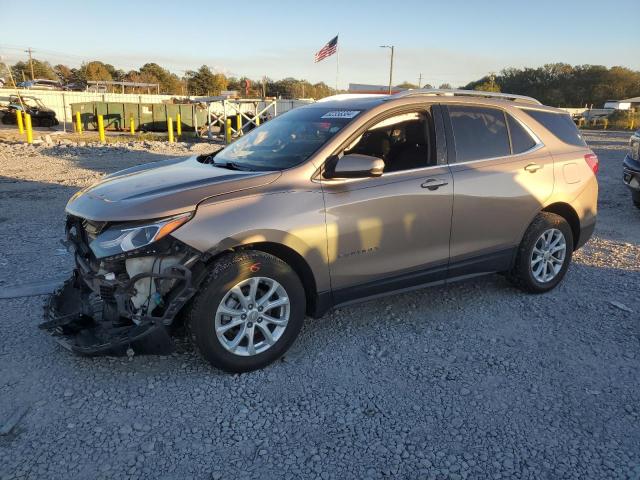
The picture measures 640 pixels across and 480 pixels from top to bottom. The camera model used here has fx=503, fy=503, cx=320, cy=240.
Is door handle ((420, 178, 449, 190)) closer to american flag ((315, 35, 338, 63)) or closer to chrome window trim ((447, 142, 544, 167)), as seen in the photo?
chrome window trim ((447, 142, 544, 167))

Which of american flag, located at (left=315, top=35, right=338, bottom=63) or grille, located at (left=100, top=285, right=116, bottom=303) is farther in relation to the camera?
american flag, located at (left=315, top=35, right=338, bottom=63)

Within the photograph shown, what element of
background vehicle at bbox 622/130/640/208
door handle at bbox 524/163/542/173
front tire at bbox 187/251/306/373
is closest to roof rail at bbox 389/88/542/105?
door handle at bbox 524/163/542/173

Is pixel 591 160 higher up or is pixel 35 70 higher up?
pixel 35 70

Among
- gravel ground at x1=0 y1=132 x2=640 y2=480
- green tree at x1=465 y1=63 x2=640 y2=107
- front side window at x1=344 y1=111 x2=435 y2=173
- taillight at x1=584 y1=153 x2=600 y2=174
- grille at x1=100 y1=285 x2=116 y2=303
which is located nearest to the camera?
gravel ground at x1=0 y1=132 x2=640 y2=480

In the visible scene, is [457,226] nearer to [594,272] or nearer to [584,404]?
[584,404]

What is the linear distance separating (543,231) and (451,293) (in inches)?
39.6

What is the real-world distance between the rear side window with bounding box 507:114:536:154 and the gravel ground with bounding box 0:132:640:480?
1.39 metres

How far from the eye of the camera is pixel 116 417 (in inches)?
114

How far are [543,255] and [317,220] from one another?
2500mm

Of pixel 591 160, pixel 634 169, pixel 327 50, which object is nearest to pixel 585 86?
pixel 327 50

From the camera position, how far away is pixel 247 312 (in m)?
3.27

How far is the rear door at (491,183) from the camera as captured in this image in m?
4.12

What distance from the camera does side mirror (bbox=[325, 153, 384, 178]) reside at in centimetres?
350

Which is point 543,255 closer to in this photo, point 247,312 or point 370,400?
point 370,400
